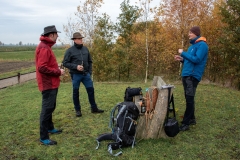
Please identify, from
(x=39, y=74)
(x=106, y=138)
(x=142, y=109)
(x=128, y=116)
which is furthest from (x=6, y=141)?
(x=142, y=109)

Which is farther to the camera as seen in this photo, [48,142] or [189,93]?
[189,93]

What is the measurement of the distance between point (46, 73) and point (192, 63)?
2.85 metres

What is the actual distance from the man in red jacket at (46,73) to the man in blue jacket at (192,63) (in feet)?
8.06

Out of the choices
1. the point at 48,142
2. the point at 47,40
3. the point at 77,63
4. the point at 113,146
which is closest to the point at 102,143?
the point at 113,146

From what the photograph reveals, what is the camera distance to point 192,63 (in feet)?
14.3

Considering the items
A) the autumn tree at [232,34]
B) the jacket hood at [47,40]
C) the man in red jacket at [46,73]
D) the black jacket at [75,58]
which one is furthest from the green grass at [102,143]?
the autumn tree at [232,34]

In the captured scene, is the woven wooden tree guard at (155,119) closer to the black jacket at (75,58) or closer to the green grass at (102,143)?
the green grass at (102,143)

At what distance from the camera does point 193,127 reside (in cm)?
473

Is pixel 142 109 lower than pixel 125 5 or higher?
lower

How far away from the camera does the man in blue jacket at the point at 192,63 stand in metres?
4.20

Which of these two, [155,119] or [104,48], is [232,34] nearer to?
[104,48]

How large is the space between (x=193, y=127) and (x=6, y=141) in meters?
3.90

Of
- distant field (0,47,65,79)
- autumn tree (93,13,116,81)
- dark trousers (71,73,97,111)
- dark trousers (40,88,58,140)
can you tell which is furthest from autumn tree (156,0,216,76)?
dark trousers (40,88,58,140)

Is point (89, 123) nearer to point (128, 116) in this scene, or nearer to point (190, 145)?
point (128, 116)
